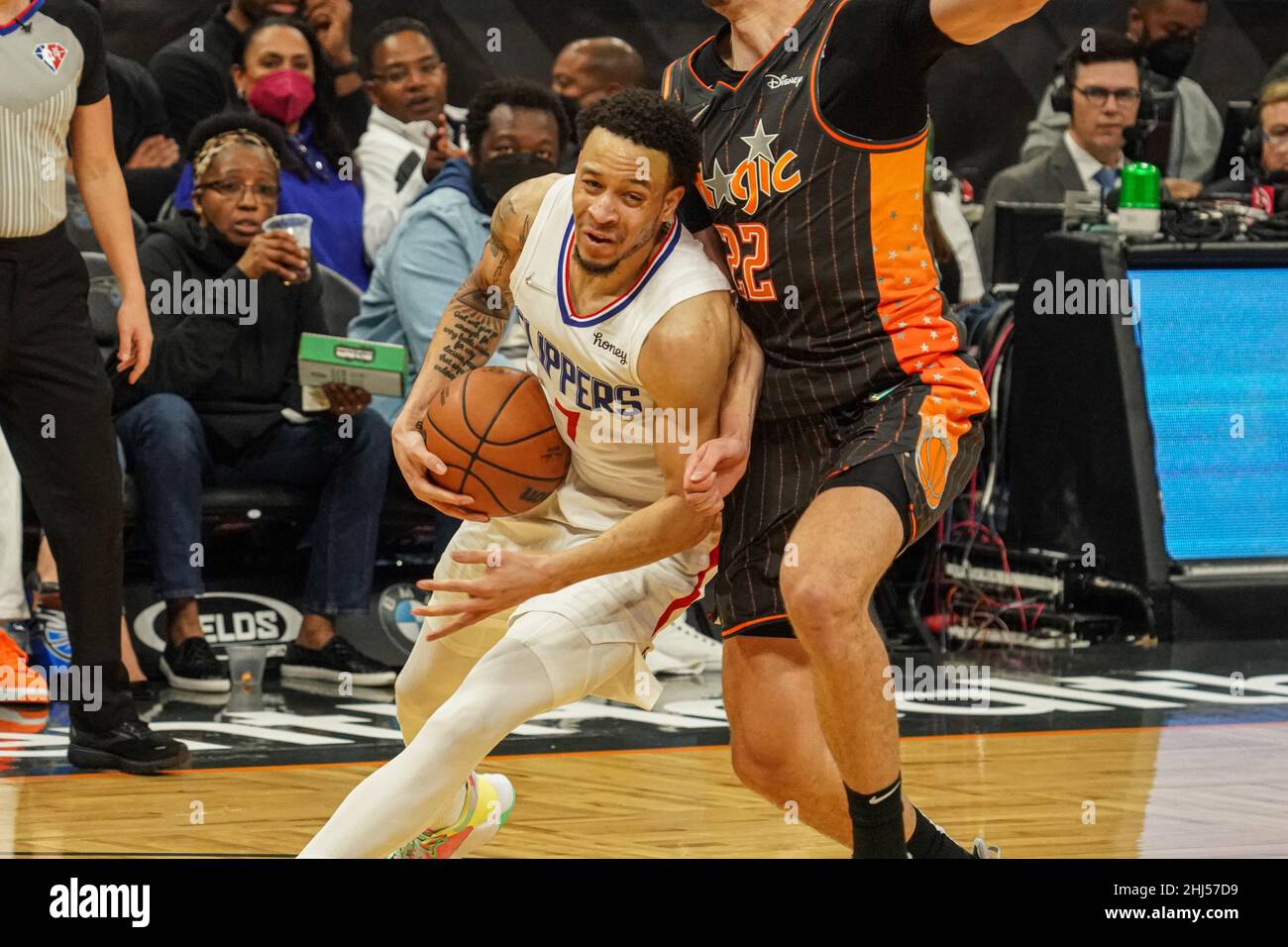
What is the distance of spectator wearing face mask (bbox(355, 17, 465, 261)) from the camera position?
7957 mm

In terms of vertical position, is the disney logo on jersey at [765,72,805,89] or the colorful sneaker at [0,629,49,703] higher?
the disney logo on jersey at [765,72,805,89]

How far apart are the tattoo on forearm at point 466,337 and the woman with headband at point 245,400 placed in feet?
7.81

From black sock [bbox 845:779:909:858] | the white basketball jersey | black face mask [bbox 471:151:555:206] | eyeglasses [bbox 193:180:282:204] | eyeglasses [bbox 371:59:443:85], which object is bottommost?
black sock [bbox 845:779:909:858]

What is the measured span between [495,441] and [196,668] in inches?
111

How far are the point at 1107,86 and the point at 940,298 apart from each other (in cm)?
491

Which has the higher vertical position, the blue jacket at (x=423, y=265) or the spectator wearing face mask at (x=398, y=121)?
the spectator wearing face mask at (x=398, y=121)

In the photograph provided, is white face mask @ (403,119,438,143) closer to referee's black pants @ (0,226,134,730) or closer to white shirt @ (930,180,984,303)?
white shirt @ (930,180,984,303)

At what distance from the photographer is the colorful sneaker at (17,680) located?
609 centimetres

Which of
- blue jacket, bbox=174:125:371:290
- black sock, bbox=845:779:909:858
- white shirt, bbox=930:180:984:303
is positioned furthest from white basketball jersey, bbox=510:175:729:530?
white shirt, bbox=930:180:984:303

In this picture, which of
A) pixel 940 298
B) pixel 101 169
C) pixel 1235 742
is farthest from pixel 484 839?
pixel 1235 742

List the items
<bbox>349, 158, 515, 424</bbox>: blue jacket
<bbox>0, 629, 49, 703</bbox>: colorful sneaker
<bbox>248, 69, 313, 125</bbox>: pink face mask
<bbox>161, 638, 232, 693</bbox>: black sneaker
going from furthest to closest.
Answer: <bbox>248, 69, 313, 125</bbox>: pink face mask, <bbox>349, 158, 515, 424</bbox>: blue jacket, <bbox>161, 638, 232, 693</bbox>: black sneaker, <bbox>0, 629, 49, 703</bbox>: colorful sneaker

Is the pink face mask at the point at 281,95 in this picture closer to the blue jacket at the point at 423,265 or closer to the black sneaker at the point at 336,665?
the blue jacket at the point at 423,265

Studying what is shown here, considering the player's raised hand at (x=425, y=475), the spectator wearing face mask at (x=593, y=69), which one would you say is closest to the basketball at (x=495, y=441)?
the player's raised hand at (x=425, y=475)

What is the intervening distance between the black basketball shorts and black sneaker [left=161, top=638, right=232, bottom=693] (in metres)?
2.65
